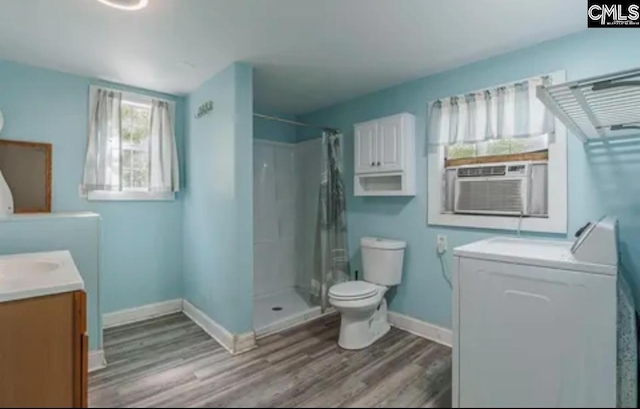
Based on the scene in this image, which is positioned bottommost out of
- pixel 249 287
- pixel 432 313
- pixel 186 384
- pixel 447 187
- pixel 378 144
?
pixel 432 313

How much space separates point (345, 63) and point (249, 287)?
6.13ft

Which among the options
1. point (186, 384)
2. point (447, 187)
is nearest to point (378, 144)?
point (447, 187)

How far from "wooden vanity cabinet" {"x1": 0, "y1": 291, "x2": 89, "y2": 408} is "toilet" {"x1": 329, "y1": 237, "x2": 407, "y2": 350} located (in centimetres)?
167

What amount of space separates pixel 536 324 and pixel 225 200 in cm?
218

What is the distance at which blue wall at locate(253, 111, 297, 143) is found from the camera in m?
3.90

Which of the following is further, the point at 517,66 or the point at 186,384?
the point at 517,66

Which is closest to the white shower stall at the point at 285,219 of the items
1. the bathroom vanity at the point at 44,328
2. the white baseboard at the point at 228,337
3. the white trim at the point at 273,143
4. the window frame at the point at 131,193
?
the white trim at the point at 273,143

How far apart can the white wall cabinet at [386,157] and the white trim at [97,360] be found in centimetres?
233

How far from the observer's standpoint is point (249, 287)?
2609 millimetres

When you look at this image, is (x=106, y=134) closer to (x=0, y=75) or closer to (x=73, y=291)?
(x=0, y=75)

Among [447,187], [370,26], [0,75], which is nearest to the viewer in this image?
[370,26]

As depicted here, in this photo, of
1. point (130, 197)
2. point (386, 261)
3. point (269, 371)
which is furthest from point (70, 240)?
point (386, 261)

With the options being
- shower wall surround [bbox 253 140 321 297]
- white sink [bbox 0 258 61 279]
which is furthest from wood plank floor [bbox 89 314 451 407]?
shower wall surround [bbox 253 140 321 297]

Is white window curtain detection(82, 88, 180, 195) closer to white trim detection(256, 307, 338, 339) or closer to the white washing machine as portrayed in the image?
white trim detection(256, 307, 338, 339)
